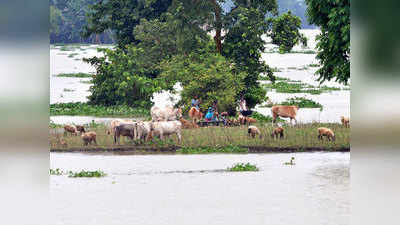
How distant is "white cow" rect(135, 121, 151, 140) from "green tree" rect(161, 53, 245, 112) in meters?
1.76

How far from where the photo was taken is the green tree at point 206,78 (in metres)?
13.5

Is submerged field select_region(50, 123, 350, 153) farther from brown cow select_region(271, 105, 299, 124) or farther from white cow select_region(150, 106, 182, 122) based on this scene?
brown cow select_region(271, 105, 299, 124)

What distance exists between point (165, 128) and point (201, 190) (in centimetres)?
414

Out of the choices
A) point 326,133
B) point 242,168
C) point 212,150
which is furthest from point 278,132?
point 242,168

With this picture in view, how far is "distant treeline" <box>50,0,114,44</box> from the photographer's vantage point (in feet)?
57.3

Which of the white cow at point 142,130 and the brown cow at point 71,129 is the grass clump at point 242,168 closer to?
the white cow at point 142,130

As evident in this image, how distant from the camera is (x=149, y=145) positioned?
476 inches

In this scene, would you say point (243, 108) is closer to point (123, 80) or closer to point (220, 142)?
point (220, 142)

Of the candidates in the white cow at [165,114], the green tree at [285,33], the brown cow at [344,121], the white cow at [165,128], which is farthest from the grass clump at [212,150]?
the green tree at [285,33]
